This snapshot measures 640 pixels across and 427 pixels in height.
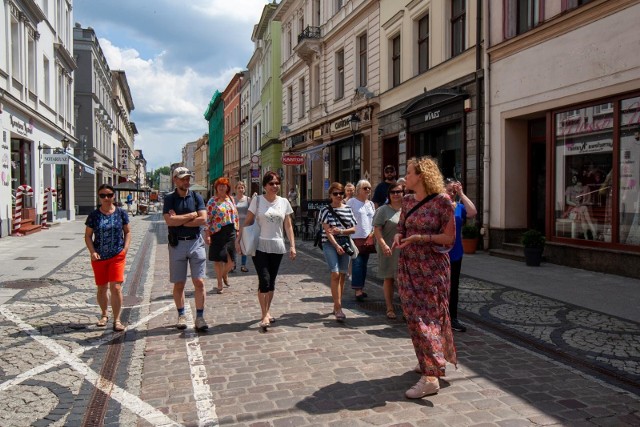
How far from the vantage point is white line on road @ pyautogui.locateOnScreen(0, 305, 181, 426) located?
3.73 metres

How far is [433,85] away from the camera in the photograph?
626 inches

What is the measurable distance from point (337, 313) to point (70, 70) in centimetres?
2765

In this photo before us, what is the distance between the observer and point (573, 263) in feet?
34.7

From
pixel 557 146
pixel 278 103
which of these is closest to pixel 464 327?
pixel 557 146

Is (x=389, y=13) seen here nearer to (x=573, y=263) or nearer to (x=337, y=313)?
(x=573, y=263)

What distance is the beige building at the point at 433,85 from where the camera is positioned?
45.7 feet

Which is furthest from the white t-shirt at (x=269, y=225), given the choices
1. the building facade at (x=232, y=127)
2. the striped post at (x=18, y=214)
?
the building facade at (x=232, y=127)

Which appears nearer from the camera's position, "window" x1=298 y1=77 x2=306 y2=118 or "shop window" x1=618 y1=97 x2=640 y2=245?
"shop window" x1=618 y1=97 x2=640 y2=245

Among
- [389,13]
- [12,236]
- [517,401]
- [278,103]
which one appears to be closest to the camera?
[517,401]

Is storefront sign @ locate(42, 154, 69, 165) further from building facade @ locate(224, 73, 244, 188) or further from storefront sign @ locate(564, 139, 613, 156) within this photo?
building facade @ locate(224, 73, 244, 188)

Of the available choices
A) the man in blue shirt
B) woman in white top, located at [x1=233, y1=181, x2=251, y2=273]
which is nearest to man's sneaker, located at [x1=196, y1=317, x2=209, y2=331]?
the man in blue shirt

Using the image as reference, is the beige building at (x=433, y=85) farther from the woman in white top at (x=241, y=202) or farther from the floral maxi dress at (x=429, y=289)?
the floral maxi dress at (x=429, y=289)

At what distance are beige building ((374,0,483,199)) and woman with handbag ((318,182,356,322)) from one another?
769 cm

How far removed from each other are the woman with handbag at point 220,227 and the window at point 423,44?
34.1ft
